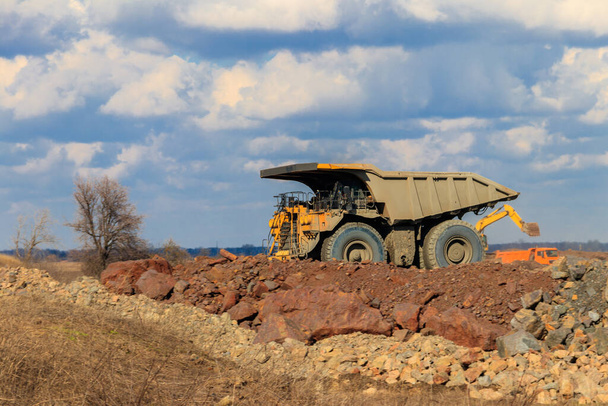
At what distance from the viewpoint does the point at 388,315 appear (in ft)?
44.1

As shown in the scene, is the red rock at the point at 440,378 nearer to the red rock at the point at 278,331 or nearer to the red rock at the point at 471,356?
the red rock at the point at 471,356

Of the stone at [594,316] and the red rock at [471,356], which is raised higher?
the stone at [594,316]

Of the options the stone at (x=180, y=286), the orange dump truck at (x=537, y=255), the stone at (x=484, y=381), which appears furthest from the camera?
the orange dump truck at (x=537, y=255)

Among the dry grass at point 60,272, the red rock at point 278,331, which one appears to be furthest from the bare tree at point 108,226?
the red rock at point 278,331

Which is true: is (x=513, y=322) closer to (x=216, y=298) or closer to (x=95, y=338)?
(x=216, y=298)

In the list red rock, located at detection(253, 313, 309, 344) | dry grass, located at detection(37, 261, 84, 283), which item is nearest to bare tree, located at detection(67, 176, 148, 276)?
dry grass, located at detection(37, 261, 84, 283)

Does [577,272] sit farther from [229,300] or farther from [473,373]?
[229,300]

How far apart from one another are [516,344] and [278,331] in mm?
4422

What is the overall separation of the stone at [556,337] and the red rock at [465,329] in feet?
2.77

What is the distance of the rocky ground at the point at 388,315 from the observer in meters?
10.3

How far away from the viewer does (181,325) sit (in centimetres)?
1311

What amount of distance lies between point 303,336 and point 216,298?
3.20 meters

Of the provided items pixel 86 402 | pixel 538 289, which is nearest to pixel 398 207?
pixel 538 289

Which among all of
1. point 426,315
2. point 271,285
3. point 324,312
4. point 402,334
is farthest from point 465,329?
point 271,285
